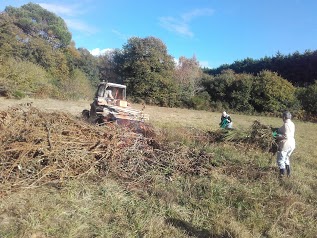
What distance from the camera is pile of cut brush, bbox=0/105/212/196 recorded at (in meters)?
5.63

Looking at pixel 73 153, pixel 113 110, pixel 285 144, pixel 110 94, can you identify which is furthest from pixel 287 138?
pixel 110 94

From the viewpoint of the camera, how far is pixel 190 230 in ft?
15.1

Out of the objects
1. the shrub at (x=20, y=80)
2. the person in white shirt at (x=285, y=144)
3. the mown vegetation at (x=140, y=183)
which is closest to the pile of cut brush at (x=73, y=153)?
the mown vegetation at (x=140, y=183)

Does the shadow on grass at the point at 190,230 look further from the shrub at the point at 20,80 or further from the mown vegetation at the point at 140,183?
the shrub at the point at 20,80

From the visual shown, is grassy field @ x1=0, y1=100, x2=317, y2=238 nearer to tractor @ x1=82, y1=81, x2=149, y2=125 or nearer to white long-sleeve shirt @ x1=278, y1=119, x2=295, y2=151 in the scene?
white long-sleeve shirt @ x1=278, y1=119, x2=295, y2=151

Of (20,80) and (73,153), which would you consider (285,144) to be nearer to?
(73,153)

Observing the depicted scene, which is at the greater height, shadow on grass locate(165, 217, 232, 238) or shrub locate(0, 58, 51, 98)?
shrub locate(0, 58, 51, 98)

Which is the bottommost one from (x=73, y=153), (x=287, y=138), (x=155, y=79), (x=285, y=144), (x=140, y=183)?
(x=140, y=183)

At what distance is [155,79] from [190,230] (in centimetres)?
3275

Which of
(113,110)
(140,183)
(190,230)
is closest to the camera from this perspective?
(190,230)

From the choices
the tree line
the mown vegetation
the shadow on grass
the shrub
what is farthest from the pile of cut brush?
the tree line

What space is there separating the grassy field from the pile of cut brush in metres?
0.08

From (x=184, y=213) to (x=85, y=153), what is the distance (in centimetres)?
231

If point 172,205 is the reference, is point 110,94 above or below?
above
